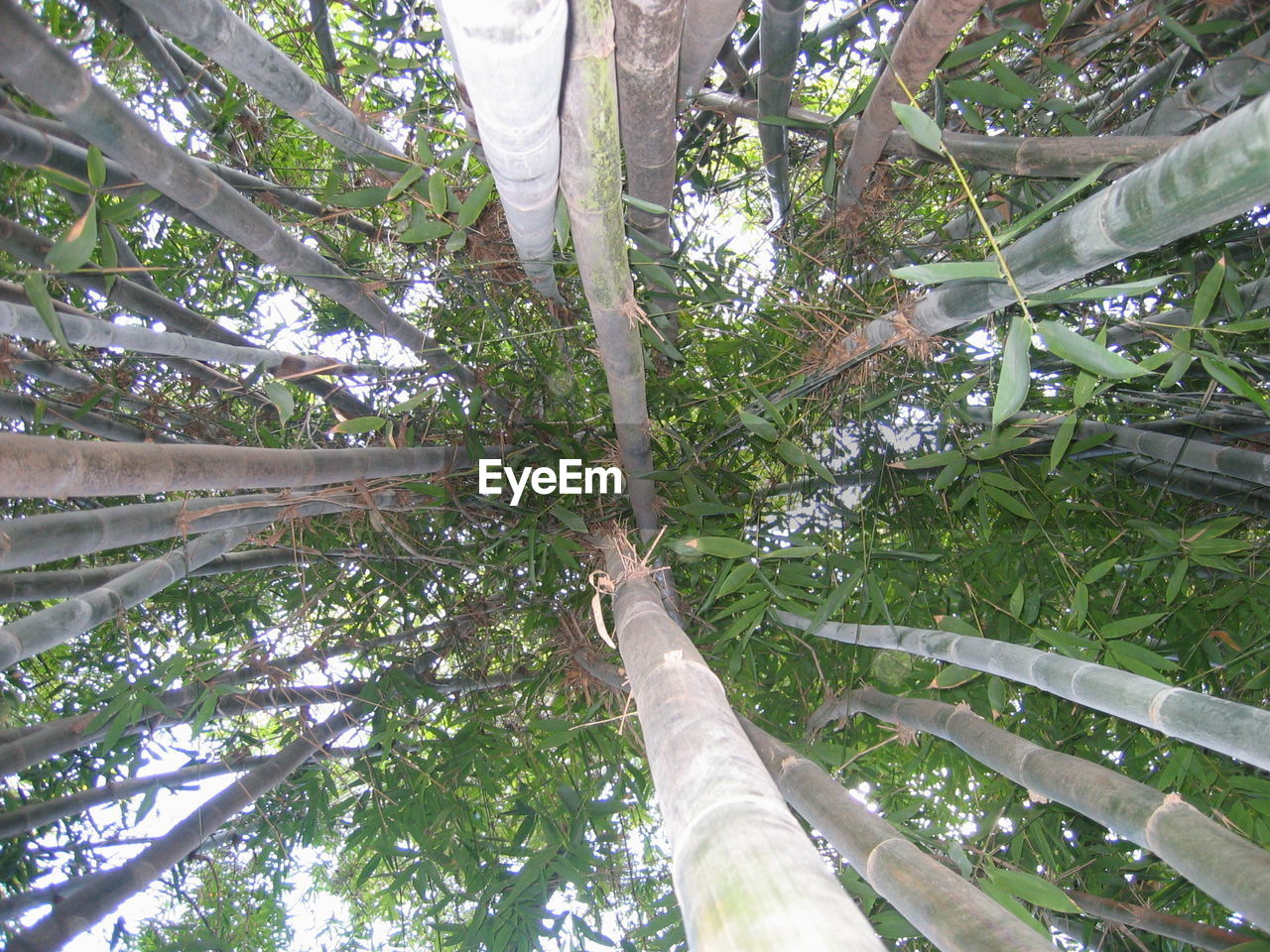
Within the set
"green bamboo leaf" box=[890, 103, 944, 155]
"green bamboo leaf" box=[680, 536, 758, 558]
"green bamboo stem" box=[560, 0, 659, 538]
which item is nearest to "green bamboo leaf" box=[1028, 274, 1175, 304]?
"green bamboo leaf" box=[890, 103, 944, 155]

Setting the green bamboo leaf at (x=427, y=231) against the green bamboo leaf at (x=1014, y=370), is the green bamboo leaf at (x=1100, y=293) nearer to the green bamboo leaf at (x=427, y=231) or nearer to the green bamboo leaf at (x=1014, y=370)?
the green bamboo leaf at (x=1014, y=370)

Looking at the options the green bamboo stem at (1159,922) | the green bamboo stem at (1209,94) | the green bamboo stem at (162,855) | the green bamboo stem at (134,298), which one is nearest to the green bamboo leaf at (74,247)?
the green bamboo stem at (134,298)

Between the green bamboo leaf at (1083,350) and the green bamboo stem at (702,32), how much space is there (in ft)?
2.31

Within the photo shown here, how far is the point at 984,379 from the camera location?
199 cm

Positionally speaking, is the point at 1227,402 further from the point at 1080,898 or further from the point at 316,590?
the point at 316,590

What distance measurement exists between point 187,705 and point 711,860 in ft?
6.31

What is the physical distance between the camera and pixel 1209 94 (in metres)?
1.41

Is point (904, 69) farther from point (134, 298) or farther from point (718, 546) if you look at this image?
point (134, 298)

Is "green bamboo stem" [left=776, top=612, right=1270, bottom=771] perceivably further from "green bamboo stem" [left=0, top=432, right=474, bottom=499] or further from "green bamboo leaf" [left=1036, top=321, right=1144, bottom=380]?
"green bamboo stem" [left=0, top=432, right=474, bottom=499]

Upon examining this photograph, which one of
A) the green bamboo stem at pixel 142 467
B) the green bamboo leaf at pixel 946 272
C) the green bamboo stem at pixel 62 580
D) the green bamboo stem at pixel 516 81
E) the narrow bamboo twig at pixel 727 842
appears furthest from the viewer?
the green bamboo stem at pixel 62 580

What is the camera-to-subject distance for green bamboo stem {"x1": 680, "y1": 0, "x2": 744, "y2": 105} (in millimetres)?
1109

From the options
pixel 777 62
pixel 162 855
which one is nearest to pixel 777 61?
pixel 777 62

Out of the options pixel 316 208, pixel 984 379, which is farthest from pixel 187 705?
pixel 984 379

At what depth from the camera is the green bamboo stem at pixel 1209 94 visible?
1330 mm
